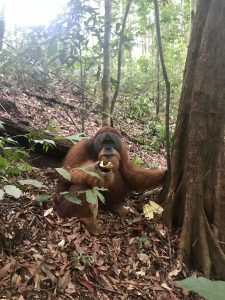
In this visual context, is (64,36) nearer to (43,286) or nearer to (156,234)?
(156,234)

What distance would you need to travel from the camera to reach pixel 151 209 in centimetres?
429

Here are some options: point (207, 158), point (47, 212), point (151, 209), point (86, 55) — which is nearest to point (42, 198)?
point (47, 212)

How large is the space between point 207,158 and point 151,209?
0.86 meters

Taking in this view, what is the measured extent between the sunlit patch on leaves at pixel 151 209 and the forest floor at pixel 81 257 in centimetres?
10

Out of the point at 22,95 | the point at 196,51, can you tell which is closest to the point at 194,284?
the point at 196,51

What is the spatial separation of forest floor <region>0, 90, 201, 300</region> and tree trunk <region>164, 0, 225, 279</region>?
0.27m

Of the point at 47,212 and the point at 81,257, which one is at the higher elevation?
the point at 47,212

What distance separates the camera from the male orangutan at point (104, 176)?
4086 mm

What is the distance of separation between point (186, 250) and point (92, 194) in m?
1.27

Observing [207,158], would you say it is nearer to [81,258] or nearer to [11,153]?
[81,258]

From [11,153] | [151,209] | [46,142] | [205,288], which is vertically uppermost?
[205,288]

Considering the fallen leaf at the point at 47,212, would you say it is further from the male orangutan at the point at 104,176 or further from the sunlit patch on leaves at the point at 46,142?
the sunlit patch on leaves at the point at 46,142

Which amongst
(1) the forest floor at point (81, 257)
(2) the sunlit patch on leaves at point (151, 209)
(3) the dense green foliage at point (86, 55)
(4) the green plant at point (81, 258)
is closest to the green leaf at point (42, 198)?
(1) the forest floor at point (81, 257)

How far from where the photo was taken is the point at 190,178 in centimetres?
396
